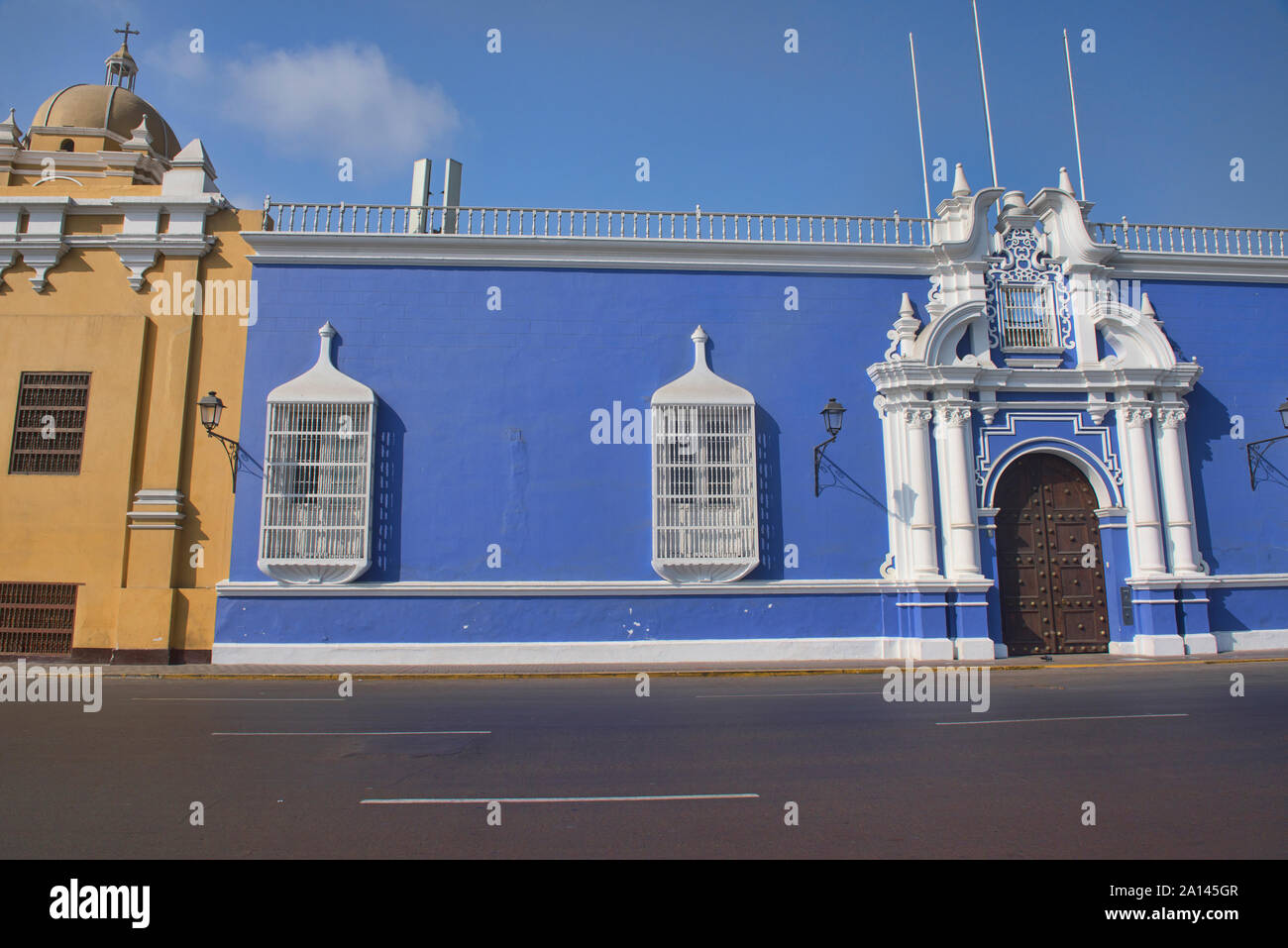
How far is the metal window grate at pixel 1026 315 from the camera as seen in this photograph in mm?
13688

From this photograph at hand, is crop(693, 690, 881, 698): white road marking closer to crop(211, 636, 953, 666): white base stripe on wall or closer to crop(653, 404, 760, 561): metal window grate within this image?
crop(211, 636, 953, 666): white base stripe on wall

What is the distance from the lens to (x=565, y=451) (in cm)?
1302

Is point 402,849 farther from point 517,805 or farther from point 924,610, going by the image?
point 924,610

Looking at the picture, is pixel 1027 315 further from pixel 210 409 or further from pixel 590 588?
pixel 210 409

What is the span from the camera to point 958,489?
12.7 meters

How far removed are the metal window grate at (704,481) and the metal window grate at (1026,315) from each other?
4.79m

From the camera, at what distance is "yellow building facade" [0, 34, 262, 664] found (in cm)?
1229

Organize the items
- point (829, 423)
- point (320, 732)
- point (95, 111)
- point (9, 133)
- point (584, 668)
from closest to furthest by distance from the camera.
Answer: point (320, 732) → point (584, 668) → point (829, 423) → point (9, 133) → point (95, 111)

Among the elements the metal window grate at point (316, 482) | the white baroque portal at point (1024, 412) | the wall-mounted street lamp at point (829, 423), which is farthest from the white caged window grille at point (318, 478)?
the white baroque portal at point (1024, 412)

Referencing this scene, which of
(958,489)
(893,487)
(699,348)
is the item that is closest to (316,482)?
(699,348)

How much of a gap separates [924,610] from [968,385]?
3728 millimetres

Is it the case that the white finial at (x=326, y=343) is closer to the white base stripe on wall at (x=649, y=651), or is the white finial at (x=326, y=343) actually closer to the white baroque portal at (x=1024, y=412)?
the white base stripe on wall at (x=649, y=651)

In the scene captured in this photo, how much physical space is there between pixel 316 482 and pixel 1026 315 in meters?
12.2
